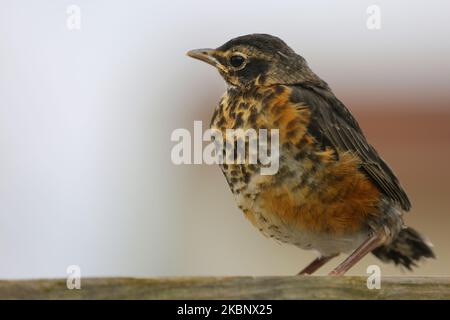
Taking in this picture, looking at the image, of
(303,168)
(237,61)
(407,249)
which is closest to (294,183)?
(303,168)

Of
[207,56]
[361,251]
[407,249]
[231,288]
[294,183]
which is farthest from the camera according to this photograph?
[407,249]

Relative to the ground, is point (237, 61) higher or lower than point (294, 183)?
higher

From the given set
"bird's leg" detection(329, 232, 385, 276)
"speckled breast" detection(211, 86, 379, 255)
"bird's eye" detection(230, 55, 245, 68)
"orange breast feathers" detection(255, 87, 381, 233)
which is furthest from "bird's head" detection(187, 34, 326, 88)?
"bird's leg" detection(329, 232, 385, 276)

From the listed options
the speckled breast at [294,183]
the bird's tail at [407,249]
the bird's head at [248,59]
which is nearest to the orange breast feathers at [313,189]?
the speckled breast at [294,183]

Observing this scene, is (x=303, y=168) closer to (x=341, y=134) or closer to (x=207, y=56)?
(x=341, y=134)

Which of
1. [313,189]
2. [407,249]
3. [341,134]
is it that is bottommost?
[407,249]

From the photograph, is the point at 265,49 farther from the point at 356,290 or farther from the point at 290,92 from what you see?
the point at 356,290

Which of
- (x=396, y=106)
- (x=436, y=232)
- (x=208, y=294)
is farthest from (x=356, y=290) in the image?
(x=396, y=106)
